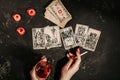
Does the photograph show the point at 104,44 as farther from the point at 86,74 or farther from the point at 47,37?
the point at 47,37

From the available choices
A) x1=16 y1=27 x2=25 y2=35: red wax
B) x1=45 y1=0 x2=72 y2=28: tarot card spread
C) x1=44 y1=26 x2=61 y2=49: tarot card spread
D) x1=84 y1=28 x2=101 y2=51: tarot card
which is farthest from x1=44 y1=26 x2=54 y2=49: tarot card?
x1=84 y1=28 x2=101 y2=51: tarot card

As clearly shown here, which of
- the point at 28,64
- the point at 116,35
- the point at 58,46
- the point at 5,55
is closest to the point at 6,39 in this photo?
the point at 5,55

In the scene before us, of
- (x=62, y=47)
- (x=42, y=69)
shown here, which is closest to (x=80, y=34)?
(x=62, y=47)

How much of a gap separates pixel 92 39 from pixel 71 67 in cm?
40

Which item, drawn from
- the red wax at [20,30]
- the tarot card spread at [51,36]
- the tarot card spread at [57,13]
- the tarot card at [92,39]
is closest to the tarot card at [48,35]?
the tarot card spread at [51,36]

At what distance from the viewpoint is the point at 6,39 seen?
2.71m

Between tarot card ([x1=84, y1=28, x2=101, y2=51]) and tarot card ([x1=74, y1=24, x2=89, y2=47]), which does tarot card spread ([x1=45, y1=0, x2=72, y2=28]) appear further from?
tarot card ([x1=84, y1=28, x2=101, y2=51])

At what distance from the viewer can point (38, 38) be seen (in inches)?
107

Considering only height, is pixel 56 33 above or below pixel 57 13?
below

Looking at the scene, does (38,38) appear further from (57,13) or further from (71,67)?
(71,67)

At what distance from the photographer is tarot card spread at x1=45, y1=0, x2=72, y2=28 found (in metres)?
2.73

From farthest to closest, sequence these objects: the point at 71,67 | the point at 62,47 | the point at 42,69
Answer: the point at 62,47
the point at 71,67
the point at 42,69

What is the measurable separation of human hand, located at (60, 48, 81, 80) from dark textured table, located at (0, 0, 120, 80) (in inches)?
4.1

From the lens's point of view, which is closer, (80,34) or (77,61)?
(77,61)
